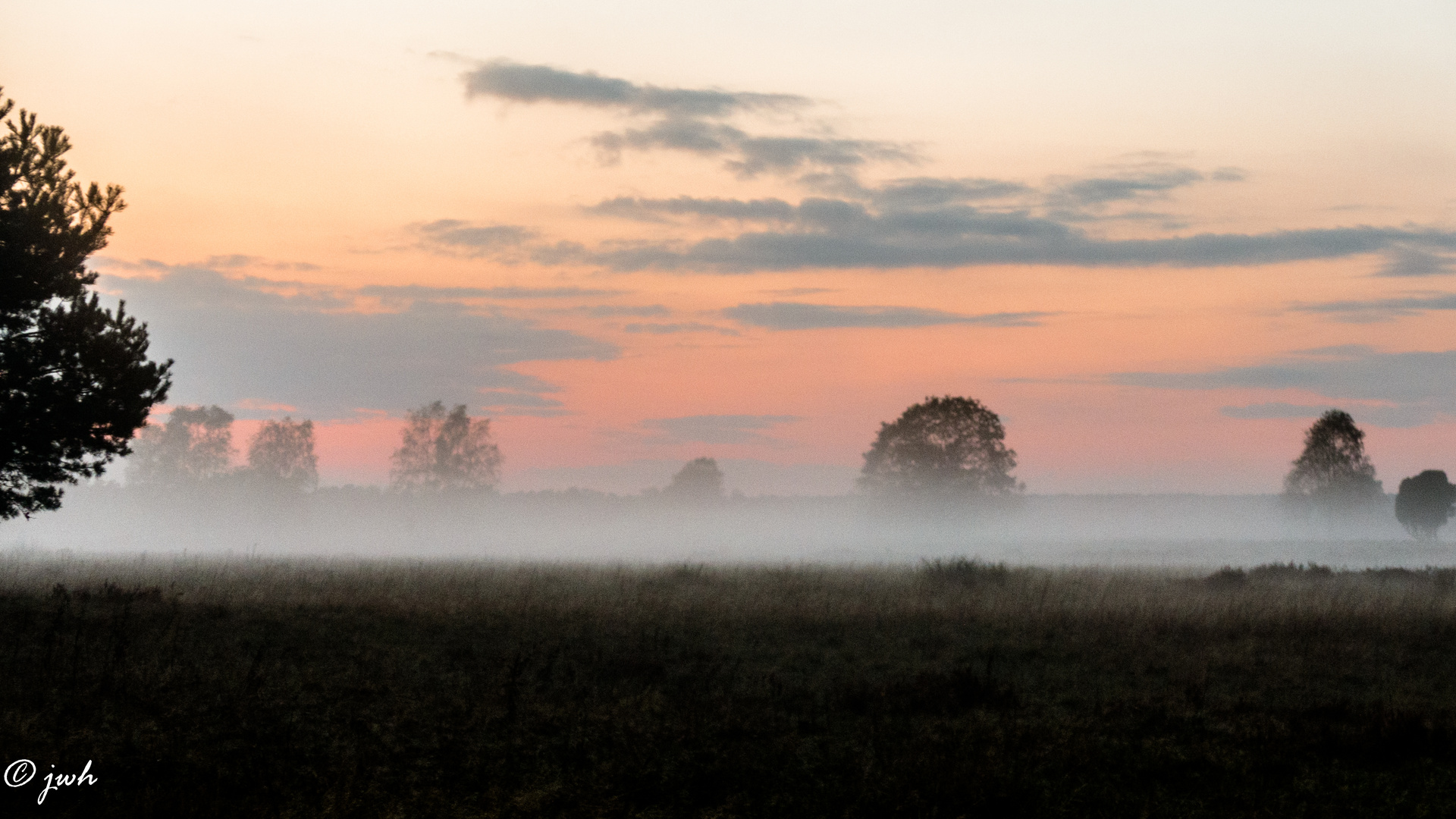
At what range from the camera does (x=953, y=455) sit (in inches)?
2879

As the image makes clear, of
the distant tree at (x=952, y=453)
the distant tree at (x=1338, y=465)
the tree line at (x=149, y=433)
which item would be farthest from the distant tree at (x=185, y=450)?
the distant tree at (x=1338, y=465)

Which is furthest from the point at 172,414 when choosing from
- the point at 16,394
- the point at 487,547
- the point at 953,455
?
the point at 16,394

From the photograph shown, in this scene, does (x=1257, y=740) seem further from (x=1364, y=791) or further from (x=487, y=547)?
(x=487, y=547)

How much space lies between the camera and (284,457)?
92812 millimetres

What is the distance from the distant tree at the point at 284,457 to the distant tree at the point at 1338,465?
89845 millimetres

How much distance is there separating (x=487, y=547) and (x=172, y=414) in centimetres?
3372

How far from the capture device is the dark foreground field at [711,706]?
9.49 metres

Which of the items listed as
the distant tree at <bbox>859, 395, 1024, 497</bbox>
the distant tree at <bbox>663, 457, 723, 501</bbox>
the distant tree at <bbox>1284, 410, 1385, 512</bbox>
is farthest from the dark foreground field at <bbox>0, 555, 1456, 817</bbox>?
the distant tree at <bbox>663, 457, 723, 501</bbox>

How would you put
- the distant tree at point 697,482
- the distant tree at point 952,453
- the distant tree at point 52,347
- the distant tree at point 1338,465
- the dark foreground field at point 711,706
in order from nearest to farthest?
the dark foreground field at point 711,706 → the distant tree at point 52,347 → the distant tree at point 952,453 → the distant tree at point 1338,465 → the distant tree at point 697,482

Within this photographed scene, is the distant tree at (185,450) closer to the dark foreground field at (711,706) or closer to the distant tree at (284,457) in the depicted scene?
the distant tree at (284,457)

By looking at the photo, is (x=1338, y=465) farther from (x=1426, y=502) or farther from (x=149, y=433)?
(x=149, y=433)

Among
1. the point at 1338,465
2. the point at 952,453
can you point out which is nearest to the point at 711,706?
the point at 952,453

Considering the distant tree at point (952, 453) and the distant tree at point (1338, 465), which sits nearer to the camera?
the distant tree at point (952, 453)

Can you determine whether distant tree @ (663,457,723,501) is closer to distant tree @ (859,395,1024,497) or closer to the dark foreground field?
distant tree @ (859,395,1024,497)
